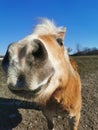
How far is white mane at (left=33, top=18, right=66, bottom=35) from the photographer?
11.7 ft

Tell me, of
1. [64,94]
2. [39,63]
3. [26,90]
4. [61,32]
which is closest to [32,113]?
[64,94]

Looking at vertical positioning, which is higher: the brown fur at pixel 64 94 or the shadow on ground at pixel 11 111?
the brown fur at pixel 64 94

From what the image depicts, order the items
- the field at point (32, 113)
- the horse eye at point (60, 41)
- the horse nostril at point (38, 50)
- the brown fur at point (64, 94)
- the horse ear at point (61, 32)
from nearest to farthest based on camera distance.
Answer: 1. the horse nostril at point (38, 50)
2. the brown fur at point (64, 94)
3. the horse eye at point (60, 41)
4. the horse ear at point (61, 32)
5. the field at point (32, 113)

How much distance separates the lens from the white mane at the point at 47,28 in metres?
3.57

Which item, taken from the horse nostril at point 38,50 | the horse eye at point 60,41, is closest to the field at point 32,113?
the horse eye at point 60,41

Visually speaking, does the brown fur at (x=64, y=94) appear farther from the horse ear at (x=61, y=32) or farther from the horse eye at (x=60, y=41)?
the horse ear at (x=61, y=32)

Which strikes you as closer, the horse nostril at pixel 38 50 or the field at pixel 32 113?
the horse nostril at pixel 38 50

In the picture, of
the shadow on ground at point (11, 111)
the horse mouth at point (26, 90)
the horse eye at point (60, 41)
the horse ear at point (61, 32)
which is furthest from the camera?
the shadow on ground at point (11, 111)

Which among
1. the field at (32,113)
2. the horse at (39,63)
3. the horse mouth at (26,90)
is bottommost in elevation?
the field at (32,113)

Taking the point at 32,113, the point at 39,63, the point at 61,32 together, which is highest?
the point at 61,32

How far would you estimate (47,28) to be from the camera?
12.2 feet

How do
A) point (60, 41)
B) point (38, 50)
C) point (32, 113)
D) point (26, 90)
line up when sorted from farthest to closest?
1. point (32, 113)
2. point (60, 41)
3. point (26, 90)
4. point (38, 50)

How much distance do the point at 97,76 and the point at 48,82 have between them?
548 centimetres

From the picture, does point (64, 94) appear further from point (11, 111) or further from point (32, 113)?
point (11, 111)
